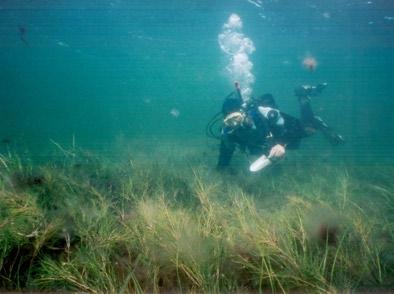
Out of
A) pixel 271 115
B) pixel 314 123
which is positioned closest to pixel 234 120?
pixel 271 115

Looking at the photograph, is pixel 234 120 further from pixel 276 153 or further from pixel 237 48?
pixel 237 48

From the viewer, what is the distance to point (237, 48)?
118 feet

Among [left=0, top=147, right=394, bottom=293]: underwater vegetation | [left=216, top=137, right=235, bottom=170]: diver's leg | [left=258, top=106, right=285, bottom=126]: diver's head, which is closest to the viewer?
[left=0, top=147, right=394, bottom=293]: underwater vegetation

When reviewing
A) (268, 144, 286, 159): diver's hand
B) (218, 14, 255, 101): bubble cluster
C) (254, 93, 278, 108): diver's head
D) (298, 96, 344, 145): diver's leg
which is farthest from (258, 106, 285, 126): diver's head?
(218, 14, 255, 101): bubble cluster

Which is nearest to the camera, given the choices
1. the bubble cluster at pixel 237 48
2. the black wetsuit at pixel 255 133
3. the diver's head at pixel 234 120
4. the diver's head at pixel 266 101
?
the diver's head at pixel 234 120

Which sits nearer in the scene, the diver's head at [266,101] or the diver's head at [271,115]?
the diver's head at [271,115]

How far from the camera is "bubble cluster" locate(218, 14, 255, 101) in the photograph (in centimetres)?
2867

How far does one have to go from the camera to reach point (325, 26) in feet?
90.0

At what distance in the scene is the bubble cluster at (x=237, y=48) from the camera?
2867cm

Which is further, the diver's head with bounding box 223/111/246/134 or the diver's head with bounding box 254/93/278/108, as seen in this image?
the diver's head with bounding box 254/93/278/108

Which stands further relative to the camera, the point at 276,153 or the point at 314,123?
the point at 314,123

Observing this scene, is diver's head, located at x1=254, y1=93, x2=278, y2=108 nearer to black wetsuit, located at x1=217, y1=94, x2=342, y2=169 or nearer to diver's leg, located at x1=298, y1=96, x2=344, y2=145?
black wetsuit, located at x1=217, y1=94, x2=342, y2=169

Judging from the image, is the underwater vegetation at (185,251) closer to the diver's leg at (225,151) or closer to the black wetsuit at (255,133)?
the black wetsuit at (255,133)

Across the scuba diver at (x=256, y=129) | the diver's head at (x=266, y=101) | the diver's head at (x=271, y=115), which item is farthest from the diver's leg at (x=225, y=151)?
the diver's head at (x=266, y=101)
